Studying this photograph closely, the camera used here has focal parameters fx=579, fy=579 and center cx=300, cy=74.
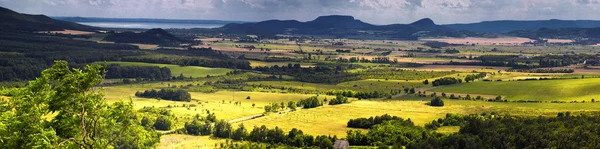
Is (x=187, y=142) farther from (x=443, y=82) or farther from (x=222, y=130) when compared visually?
(x=443, y=82)

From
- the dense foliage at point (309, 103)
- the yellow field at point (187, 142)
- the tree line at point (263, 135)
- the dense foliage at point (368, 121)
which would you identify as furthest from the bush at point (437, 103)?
the yellow field at point (187, 142)

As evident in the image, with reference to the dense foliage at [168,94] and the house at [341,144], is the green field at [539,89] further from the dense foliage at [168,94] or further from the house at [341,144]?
the house at [341,144]

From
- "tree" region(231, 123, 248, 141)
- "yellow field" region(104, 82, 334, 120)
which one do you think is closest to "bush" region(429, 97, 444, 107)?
"yellow field" region(104, 82, 334, 120)

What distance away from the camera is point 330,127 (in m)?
96.4

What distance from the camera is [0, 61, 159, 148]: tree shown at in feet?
93.9

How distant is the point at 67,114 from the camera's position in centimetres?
3078

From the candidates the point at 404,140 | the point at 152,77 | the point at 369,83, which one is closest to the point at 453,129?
the point at 404,140

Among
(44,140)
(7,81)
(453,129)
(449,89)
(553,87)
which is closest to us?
(44,140)

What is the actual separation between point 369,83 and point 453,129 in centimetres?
7228

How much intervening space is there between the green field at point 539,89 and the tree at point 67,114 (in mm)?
116571

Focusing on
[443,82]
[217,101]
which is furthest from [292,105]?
[443,82]

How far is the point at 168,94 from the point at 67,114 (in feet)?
344

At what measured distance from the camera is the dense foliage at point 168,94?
13038cm

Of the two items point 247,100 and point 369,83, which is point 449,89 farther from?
point 247,100
